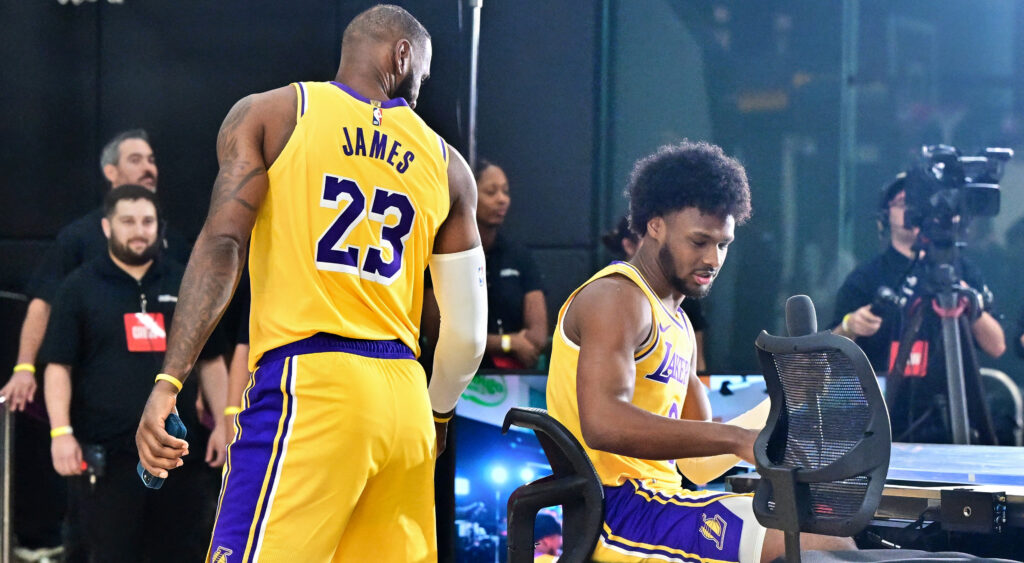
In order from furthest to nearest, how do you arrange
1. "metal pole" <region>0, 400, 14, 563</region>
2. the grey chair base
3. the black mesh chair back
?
A: "metal pole" <region>0, 400, 14, 563</region> < the grey chair base < the black mesh chair back

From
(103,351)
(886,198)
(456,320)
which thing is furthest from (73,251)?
(886,198)

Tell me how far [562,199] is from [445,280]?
203 centimetres

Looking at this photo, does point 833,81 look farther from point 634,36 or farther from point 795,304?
point 795,304

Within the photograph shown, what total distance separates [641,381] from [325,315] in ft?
2.05

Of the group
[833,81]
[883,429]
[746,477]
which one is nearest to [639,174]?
[746,477]

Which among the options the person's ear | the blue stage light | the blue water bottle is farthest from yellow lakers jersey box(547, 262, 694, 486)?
the person's ear

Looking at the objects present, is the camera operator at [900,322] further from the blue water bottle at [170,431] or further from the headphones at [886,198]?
the blue water bottle at [170,431]

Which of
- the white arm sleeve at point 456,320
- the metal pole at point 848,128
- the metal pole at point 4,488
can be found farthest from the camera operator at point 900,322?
the metal pole at point 4,488

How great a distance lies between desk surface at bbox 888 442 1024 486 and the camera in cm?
186

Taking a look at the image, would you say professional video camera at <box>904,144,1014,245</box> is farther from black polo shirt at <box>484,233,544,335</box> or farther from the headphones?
black polo shirt at <box>484,233,544,335</box>

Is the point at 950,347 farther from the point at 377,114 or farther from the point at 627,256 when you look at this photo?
the point at 377,114

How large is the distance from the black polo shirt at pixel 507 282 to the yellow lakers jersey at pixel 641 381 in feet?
6.07

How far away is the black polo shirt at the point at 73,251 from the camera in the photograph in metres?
4.05

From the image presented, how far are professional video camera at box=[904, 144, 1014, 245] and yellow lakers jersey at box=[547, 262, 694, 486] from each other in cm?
193
